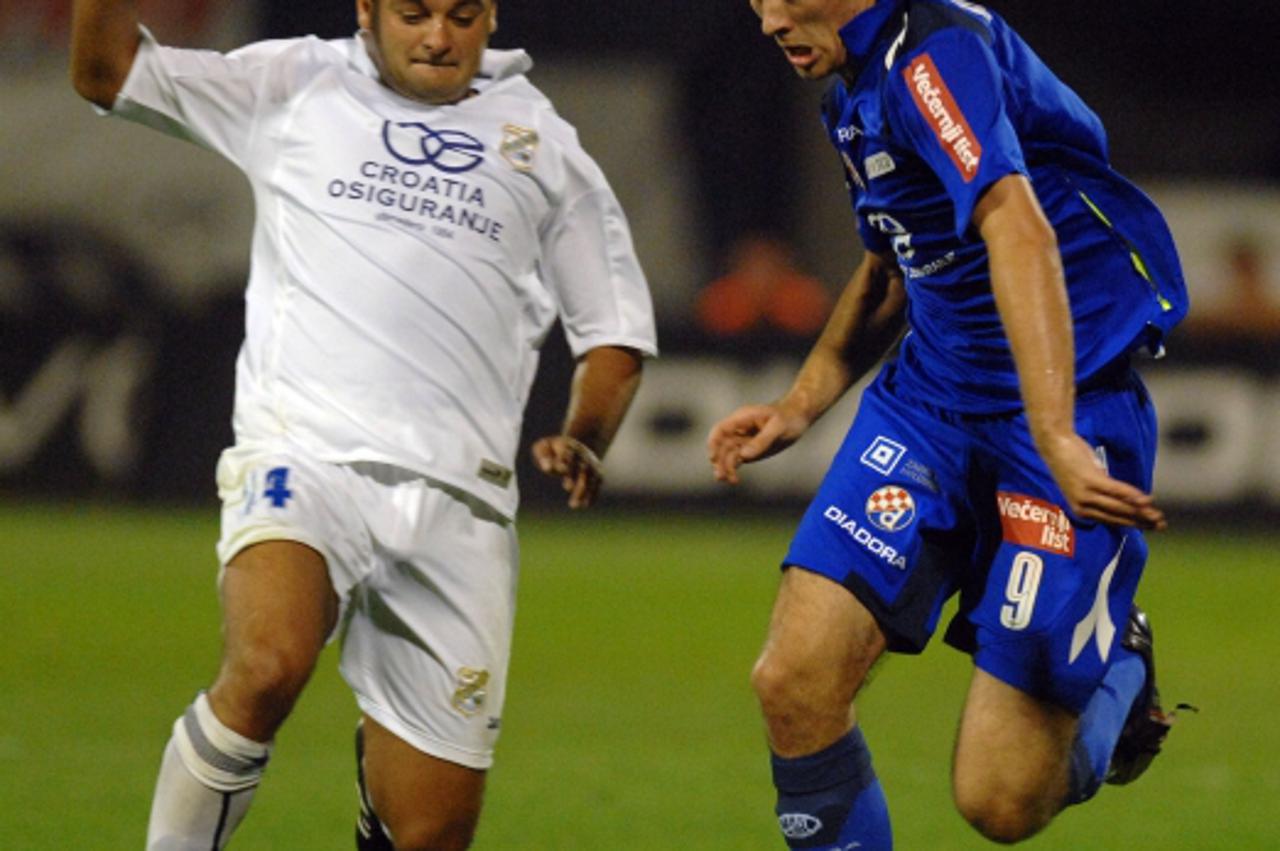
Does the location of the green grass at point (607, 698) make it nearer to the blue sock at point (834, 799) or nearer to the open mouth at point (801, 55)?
the blue sock at point (834, 799)

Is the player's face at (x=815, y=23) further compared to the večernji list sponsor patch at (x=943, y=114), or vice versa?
the player's face at (x=815, y=23)

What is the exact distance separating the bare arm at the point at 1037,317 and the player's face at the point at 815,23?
2.08 ft

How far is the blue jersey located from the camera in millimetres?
4797

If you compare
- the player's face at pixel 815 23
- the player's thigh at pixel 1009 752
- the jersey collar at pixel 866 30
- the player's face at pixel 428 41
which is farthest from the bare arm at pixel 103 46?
the player's thigh at pixel 1009 752

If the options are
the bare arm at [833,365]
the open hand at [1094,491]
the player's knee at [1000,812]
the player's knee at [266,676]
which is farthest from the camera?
the bare arm at [833,365]

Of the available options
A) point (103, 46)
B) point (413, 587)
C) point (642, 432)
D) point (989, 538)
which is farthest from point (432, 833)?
point (642, 432)

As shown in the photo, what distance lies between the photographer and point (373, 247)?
204 inches

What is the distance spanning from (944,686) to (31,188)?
11.3m

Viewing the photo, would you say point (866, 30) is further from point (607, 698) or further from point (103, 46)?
point (607, 698)

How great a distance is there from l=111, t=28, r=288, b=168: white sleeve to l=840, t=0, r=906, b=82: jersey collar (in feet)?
4.39

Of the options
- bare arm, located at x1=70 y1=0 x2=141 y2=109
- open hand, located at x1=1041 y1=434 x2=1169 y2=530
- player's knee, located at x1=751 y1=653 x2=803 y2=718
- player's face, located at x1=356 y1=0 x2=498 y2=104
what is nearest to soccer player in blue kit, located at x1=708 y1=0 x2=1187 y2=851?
player's knee, located at x1=751 y1=653 x2=803 y2=718

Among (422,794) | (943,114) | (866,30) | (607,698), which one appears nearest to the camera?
(943,114)

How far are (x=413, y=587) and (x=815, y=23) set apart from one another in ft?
5.08

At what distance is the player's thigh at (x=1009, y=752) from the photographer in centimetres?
542
